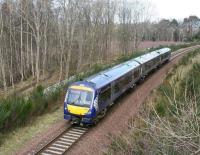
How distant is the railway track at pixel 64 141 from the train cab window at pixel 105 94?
68.0 inches

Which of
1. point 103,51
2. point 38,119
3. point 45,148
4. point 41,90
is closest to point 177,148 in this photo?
point 45,148

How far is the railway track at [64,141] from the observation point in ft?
44.3

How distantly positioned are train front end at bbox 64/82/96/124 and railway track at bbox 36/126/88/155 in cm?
48

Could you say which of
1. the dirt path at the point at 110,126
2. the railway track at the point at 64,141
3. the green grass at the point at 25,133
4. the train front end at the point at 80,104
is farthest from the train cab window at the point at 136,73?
the railway track at the point at 64,141

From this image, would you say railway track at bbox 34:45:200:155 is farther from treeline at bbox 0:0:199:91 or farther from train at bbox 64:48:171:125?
treeline at bbox 0:0:199:91

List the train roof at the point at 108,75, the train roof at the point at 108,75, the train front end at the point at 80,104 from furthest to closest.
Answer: the train roof at the point at 108,75
the train roof at the point at 108,75
the train front end at the point at 80,104

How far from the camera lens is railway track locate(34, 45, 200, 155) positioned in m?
13.5

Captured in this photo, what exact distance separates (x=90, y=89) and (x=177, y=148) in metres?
11.1

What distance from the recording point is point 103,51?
188 feet

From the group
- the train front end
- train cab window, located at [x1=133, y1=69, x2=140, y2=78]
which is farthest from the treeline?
the train front end

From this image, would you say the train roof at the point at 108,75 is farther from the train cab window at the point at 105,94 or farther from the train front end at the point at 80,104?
the train front end at the point at 80,104

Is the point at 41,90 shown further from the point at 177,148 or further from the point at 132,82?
the point at 177,148

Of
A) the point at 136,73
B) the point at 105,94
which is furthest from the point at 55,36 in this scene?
the point at 105,94

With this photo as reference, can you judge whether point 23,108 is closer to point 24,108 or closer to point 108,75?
point 24,108
